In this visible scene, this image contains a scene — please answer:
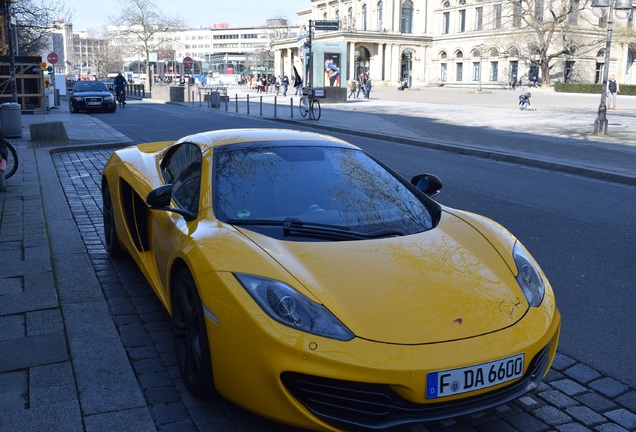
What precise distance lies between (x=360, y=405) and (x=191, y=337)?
44.6 inches

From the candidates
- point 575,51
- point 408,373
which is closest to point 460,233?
point 408,373

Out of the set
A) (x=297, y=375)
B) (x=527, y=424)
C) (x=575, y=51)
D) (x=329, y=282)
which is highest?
(x=575, y=51)

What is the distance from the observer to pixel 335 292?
124 inches

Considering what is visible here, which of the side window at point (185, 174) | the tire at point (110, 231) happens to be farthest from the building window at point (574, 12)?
the side window at point (185, 174)

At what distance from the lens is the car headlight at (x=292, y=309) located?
9.68ft

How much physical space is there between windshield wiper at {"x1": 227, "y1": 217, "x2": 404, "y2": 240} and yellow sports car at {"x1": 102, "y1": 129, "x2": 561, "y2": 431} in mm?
11

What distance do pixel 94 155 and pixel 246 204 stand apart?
1173cm

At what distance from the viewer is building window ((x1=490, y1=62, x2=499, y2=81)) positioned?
83812 millimetres

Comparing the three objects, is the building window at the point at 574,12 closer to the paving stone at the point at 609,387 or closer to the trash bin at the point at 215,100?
the trash bin at the point at 215,100

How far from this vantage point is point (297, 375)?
2.89 m

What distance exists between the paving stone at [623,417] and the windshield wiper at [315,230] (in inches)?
56.6

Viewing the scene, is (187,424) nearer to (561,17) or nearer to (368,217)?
(368,217)

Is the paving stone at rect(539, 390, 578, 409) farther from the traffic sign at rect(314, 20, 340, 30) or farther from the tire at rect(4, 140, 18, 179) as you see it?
the traffic sign at rect(314, 20, 340, 30)

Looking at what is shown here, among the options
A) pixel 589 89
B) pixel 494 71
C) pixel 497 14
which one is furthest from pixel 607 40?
pixel 497 14
